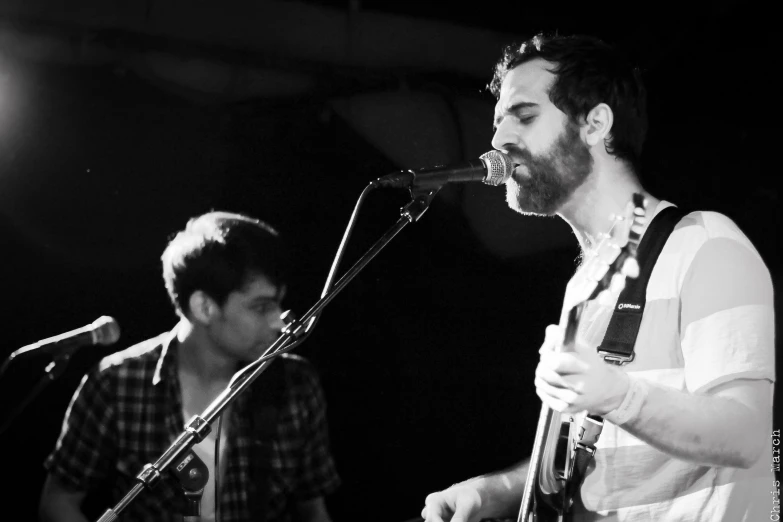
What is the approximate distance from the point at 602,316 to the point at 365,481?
4.32 feet

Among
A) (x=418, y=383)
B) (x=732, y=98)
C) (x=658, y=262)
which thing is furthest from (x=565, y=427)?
(x=732, y=98)

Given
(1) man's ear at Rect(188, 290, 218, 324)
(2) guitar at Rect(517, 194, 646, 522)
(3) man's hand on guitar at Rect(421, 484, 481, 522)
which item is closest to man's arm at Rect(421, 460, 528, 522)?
(3) man's hand on guitar at Rect(421, 484, 481, 522)

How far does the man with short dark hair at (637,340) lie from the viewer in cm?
117

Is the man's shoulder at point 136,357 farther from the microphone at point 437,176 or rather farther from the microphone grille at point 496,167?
the microphone grille at point 496,167

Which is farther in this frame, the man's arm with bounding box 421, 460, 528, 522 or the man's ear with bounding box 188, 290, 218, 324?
the man's ear with bounding box 188, 290, 218, 324

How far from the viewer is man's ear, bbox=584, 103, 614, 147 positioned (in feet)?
5.94

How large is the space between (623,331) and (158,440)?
5.30 feet

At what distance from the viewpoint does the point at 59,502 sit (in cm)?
231

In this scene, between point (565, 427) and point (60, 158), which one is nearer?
point (565, 427)

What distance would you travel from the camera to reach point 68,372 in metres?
2.48

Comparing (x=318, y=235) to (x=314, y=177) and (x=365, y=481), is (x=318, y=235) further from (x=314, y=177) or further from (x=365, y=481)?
(x=365, y=481)

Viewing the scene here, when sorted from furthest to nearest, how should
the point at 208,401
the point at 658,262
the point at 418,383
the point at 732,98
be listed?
1. the point at 418,383
2. the point at 208,401
3. the point at 732,98
4. the point at 658,262

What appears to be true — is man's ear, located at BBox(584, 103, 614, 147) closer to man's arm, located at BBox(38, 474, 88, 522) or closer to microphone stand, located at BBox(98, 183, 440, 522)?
microphone stand, located at BBox(98, 183, 440, 522)

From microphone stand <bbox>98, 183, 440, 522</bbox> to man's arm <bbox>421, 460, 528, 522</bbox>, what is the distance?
0.51 meters
